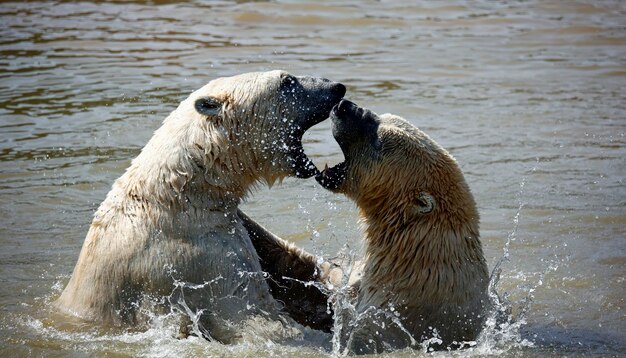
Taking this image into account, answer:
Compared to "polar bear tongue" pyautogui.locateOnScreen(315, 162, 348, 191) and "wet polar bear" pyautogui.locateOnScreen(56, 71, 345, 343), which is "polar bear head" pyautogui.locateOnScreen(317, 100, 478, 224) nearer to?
"polar bear tongue" pyautogui.locateOnScreen(315, 162, 348, 191)

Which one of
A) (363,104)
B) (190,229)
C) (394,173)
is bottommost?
(363,104)

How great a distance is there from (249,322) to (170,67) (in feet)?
29.1

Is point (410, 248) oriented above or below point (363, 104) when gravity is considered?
above

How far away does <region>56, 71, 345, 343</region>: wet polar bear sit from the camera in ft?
19.1

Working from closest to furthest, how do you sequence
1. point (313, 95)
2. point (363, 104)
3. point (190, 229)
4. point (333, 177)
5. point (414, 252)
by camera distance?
point (190, 229) < point (414, 252) < point (333, 177) < point (313, 95) < point (363, 104)

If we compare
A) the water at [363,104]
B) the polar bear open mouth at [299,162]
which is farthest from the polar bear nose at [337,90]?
the water at [363,104]

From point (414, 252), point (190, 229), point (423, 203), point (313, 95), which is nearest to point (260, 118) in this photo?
point (313, 95)

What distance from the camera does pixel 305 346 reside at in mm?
6062

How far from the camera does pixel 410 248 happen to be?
5992mm

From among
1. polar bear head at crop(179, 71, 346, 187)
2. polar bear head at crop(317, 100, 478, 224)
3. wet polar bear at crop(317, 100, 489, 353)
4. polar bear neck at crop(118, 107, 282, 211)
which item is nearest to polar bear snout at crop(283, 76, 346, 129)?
polar bear head at crop(179, 71, 346, 187)

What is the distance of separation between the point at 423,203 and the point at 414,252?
0.30m

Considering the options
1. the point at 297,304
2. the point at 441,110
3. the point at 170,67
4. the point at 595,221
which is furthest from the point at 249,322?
the point at 170,67

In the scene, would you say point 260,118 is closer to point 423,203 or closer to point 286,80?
point 286,80

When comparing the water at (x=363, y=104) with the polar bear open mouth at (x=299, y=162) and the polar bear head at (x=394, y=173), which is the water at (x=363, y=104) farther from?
the polar bear open mouth at (x=299, y=162)
